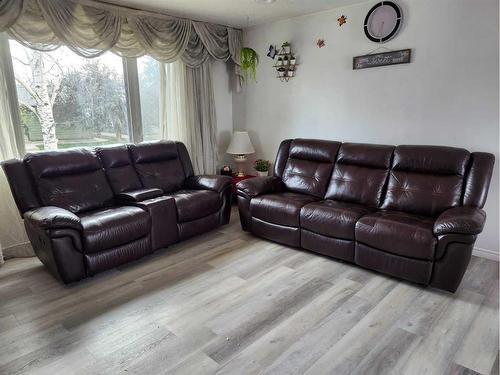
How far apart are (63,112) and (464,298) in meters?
3.90

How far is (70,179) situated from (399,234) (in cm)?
287

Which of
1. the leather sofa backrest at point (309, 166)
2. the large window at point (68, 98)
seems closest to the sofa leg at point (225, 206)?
the leather sofa backrest at point (309, 166)

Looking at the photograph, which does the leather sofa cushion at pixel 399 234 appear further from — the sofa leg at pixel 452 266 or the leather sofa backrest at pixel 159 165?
the leather sofa backrest at pixel 159 165

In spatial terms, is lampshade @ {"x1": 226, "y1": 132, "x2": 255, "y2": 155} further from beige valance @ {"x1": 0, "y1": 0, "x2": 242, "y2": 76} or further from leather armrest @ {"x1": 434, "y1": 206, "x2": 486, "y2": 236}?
leather armrest @ {"x1": 434, "y1": 206, "x2": 486, "y2": 236}

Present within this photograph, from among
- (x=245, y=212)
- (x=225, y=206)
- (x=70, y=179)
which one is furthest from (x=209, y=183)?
(x=70, y=179)

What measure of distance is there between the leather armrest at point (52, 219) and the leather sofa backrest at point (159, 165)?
1.08 metres

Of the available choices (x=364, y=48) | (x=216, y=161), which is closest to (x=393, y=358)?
(x=364, y=48)

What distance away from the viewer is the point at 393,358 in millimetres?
1806

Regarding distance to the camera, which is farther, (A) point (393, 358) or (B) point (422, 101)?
(B) point (422, 101)

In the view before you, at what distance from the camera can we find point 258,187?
138 inches

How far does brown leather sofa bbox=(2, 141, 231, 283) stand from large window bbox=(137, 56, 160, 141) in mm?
411

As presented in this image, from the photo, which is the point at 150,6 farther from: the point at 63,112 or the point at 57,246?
the point at 57,246

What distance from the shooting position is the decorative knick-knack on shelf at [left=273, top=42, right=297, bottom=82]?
13.4 feet

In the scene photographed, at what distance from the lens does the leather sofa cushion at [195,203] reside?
3242 millimetres
